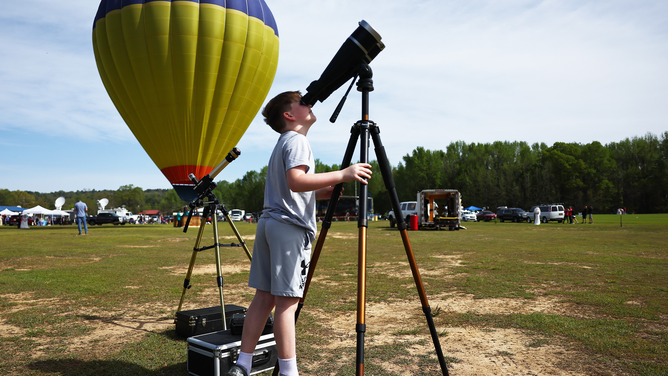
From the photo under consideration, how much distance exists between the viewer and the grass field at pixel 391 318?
135 inches

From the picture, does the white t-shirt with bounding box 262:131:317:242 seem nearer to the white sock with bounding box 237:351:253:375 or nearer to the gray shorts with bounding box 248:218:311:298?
the gray shorts with bounding box 248:218:311:298

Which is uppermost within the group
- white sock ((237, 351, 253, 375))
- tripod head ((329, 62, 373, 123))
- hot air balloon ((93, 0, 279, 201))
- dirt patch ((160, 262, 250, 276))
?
hot air balloon ((93, 0, 279, 201))

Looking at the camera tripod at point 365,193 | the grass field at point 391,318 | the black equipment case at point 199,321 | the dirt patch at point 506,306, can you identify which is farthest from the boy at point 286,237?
the dirt patch at point 506,306

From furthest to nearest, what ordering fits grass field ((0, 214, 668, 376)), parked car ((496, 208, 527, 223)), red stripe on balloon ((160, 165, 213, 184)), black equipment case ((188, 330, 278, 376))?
1. parked car ((496, 208, 527, 223))
2. red stripe on balloon ((160, 165, 213, 184))
3. grass field ((0, 214, 668, 376))
4. black equipment case ((188, 330, 278, 376))

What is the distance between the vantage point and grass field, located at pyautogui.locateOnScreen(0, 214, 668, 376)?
135 inches

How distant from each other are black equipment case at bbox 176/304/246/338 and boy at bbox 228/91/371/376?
5.36ft

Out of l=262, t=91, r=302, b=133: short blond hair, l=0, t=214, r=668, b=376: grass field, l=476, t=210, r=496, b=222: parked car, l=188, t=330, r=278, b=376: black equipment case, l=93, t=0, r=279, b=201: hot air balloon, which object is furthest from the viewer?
l=476, t=210, r=496, b=222: parked car

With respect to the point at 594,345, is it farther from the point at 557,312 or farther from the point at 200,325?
the point at 200,325

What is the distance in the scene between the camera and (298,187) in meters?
2.33

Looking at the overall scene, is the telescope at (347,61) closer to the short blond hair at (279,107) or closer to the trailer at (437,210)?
the short blond hair at (279,107)

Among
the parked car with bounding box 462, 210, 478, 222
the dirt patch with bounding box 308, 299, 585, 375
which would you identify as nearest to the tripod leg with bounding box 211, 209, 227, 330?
the dirt patch with bounding box 308, 299, 585, 375

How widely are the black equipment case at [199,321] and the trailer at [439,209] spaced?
76.6 feet

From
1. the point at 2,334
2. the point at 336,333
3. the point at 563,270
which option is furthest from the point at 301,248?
the point at 563,270

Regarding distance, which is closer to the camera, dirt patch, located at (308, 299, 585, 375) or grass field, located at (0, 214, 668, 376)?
dirt patch, located at (308, 299, 585, 375)
